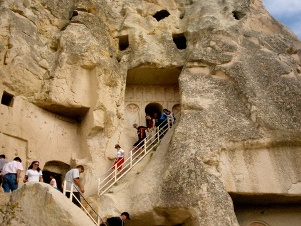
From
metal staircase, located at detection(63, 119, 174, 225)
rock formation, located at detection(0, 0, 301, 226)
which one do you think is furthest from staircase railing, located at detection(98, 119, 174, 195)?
rock formation, located at detection(0, 0, 301, 226)

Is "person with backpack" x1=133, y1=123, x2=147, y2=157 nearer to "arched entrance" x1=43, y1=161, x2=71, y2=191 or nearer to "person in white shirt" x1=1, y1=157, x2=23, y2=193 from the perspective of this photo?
"arched entrance" x1=43, y1=161, x2=71, y2=191

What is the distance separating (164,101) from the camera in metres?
14.7

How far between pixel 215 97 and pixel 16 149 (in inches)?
221

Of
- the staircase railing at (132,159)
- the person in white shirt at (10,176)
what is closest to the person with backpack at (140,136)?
the staircase railing at (132,159)

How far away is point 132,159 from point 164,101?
3.36m

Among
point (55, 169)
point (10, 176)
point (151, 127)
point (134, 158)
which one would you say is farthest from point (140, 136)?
point (10, 176)

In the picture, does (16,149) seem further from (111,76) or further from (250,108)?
(250,108)

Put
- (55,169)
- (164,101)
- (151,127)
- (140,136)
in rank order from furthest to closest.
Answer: (164,101)
(151,127)
(140,136)
(55,169)

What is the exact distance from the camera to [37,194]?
285 inches

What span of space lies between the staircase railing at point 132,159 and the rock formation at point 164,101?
253 mm

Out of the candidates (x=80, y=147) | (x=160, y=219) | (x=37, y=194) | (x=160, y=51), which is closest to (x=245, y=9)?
(x=160, y=51)

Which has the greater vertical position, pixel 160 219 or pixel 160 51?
pixel 160 51

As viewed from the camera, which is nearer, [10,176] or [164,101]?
[10,176]

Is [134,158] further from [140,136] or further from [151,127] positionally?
[151,127]
